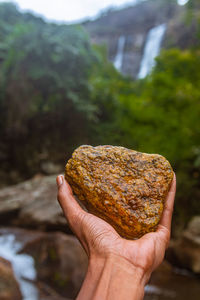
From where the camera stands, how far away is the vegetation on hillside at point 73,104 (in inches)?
224

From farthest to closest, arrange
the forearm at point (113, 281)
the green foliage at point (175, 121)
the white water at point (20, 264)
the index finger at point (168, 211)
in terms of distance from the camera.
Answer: the green foliage at point (175, 121) → the white water at point (20, 264) → the index finger at point (168, 211) → the forearm at point (113, 281)

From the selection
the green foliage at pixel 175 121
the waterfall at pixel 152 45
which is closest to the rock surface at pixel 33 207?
the green foliage at pixel 175 121

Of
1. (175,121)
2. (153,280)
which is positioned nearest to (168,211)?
(153,280)

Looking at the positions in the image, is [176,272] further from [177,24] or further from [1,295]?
[177,24]

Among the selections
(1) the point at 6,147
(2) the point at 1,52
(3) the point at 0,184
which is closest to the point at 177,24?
(2) the point at 1,52

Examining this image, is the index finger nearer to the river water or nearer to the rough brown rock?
the rough brown rock

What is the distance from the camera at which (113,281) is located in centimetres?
106

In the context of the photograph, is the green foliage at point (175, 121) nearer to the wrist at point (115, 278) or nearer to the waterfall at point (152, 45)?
the wrist at point (115, 278)

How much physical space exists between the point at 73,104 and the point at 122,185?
6.37 m

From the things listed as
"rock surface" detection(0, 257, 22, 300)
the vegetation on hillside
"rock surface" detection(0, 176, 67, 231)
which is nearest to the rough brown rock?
"rock surface" detection(0, 257, 22, 300)

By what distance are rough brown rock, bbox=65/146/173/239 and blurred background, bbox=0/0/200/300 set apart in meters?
2.18

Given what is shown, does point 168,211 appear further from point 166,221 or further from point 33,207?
point 33,207

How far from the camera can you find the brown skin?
41.3 inches

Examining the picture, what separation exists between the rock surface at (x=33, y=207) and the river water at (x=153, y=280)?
645 millimetres
